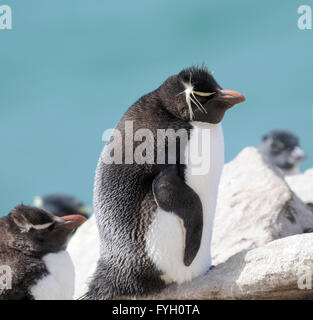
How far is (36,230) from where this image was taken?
4188mm

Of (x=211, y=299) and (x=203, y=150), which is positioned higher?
(x=203, y=150)

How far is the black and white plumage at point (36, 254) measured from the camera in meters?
4.03

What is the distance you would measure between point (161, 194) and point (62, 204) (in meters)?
5.68

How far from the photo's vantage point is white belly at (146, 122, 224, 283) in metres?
4.32

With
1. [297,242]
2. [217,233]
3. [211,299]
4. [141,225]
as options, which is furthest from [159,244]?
[217,233]

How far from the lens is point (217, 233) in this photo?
5609mm

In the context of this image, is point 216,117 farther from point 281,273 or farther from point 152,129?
point 281,273

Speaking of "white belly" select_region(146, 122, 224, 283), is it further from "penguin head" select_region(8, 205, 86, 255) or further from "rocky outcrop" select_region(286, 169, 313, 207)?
"rocky outcrop" select_region(286, 169, 313, 207)

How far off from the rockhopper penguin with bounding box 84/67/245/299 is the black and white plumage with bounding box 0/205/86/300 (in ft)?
0.97

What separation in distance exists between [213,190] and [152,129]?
488 mm
